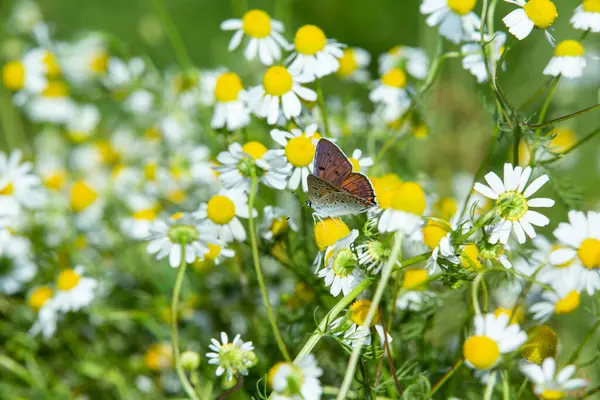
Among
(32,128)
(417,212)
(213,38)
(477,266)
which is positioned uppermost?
(417,212)

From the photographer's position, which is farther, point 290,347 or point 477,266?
point 290,347

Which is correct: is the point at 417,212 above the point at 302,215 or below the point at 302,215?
above

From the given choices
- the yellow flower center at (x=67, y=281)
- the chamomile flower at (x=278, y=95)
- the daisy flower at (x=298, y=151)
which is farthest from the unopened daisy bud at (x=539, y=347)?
the yellow flower center at (x=67, y=281)

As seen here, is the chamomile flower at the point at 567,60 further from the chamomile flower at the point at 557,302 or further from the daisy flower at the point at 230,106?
the daisy flower at the point at 230,106

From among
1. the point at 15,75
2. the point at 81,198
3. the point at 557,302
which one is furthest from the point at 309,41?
the point at 15,75

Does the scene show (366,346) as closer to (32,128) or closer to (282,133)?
(282,133)

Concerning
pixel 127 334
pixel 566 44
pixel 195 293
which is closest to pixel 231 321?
pixel 195 293

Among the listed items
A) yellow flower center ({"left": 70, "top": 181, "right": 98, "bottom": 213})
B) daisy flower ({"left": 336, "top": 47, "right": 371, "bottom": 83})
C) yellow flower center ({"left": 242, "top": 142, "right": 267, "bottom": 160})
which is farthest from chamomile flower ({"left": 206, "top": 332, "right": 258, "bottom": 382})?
yellow flower center ({"left": 70, "top": 181, "right": 98, "bottom": 213})

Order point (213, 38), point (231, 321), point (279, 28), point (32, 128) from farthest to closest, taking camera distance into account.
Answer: point (213, 38) < point (32, 128) < point (231, 321) < point (279, 28)
